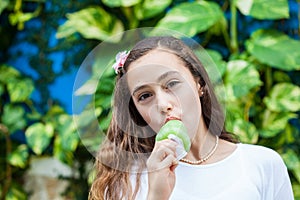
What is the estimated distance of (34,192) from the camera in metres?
2.74

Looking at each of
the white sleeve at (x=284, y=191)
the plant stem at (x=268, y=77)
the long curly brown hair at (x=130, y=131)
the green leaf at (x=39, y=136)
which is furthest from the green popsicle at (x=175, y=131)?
the green leaf at (x=39, y=136)

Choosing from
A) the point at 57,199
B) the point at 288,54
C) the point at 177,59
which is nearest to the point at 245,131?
the point at 288,54

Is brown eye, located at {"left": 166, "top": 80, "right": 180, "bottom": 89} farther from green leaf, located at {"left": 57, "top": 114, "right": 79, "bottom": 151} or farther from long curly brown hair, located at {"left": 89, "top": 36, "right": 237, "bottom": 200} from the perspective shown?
green leaf, located at {"left": 57, "top": 114, "right": 79, "bottom": 151}

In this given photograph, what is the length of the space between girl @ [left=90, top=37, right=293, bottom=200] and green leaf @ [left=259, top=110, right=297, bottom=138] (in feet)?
2.96

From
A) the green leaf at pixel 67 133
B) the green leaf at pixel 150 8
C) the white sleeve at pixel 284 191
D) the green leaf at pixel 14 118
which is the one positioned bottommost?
the green leaf at pixel 14 118

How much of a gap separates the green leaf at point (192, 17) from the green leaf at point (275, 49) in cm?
15

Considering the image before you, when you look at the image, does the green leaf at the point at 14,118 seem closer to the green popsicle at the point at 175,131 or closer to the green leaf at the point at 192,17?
the green leaf at the point at 192,17

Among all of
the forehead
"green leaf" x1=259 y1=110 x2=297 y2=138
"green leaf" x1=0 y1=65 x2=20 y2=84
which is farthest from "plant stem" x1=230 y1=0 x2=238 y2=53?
the forehead

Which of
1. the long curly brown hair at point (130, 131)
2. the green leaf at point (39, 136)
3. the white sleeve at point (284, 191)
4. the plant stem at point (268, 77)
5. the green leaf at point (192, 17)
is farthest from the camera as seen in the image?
the green leaf at point (39, 136)

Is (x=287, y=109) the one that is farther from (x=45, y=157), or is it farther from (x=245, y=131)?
(x=45, y=157)

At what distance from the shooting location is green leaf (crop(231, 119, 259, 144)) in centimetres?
219

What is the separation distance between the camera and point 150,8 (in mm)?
2373

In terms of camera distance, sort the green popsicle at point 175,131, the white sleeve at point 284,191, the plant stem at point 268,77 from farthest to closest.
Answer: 1. the plant stem at point 268,77
2. the white sleeve at point 284,191
3. the green popsicle at point 175,131

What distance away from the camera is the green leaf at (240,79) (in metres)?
2.20
